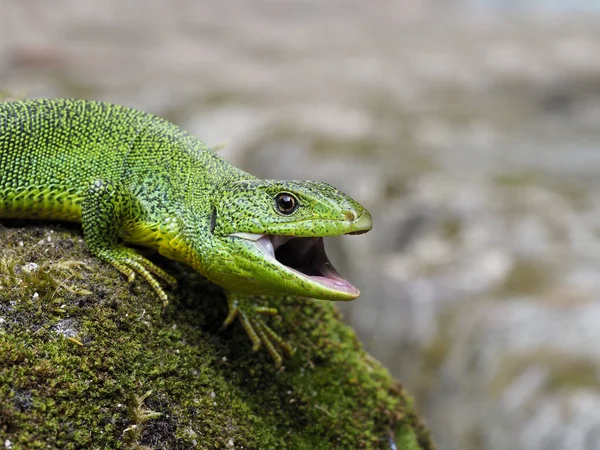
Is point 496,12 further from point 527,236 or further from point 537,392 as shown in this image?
point 537,392

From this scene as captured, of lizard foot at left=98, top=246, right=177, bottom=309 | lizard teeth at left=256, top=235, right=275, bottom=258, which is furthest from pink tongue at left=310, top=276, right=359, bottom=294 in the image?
lizard foot at left=98, top=246, right=177, bottom=309

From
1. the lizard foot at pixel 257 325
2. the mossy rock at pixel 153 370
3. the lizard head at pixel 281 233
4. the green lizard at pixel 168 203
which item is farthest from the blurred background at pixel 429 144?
the lizard head at pixel 281 233

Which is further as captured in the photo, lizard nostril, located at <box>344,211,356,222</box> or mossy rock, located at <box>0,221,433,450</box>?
lizard nostril, located at <box>344,211,356,222</box>

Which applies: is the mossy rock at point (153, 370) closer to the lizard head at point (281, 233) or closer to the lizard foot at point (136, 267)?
the lizard foot at point (136, 267)

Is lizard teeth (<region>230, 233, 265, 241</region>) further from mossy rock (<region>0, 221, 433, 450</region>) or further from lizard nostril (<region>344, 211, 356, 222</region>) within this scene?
mossy rock (<region>0, 221, 433, 450</region>)

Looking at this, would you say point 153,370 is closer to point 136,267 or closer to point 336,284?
point 136,267

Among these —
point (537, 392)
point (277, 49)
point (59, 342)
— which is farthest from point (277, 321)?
point (277, 49)
